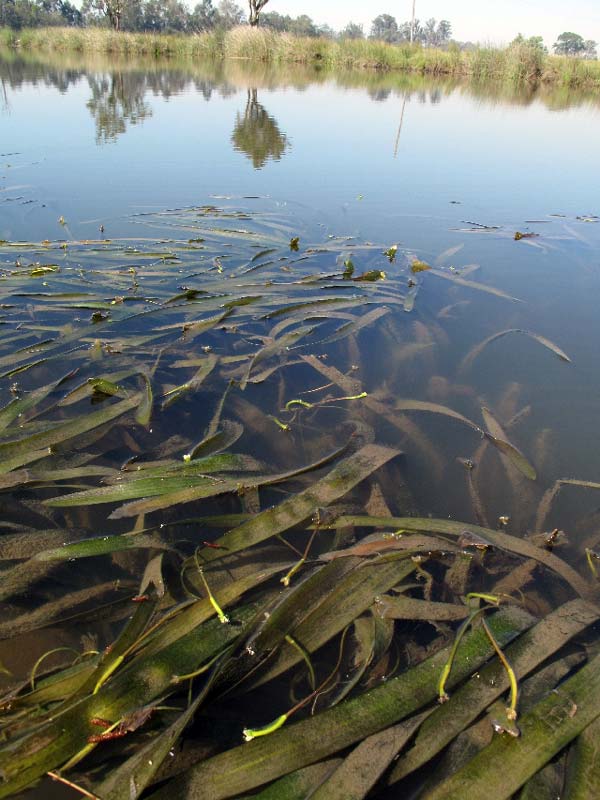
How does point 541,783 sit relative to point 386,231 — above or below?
below

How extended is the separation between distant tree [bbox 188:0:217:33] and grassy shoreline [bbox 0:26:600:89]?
3437 centimetres

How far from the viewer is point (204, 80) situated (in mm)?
19922

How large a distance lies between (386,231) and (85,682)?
16.2ft

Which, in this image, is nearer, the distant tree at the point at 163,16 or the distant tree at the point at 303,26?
the distant tree at the point at 163,16

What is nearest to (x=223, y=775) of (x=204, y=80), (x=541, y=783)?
(x=541, y=783)

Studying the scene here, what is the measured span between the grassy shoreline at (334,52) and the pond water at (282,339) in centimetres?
2034

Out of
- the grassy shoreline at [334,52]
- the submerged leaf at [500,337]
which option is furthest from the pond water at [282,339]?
the grassy shoreline at [334,52]

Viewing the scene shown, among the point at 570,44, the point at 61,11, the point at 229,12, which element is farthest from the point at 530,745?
the point at 570,44

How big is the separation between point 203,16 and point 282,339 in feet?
259

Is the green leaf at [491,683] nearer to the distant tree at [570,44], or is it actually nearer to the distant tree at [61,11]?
the distant tree at [61,11]

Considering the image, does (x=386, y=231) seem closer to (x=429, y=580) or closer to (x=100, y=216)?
(x=100, y=216)

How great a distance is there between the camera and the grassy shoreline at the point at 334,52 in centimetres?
2280

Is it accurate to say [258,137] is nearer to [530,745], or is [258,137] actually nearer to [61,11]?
[530,745]

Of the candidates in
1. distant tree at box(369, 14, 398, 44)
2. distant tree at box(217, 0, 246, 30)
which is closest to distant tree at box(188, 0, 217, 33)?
distant tree at box(217, 0, 246, 30)
